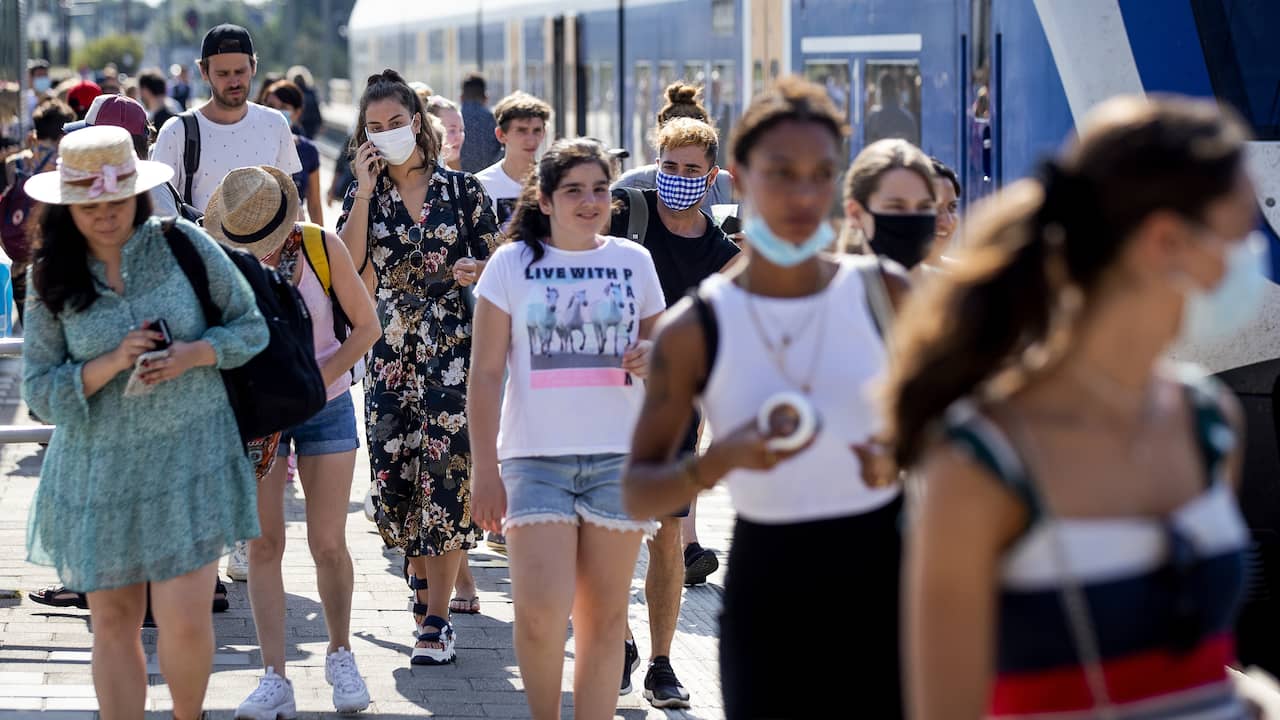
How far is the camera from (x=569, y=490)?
490 centimetres

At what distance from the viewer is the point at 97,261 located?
4.70 metres

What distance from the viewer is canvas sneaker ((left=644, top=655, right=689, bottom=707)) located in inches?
235

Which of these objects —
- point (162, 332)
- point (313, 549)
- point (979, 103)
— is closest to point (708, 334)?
point (162, 332)

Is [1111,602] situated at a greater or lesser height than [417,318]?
greater

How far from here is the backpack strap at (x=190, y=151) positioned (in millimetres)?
7898

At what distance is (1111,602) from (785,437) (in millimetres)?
894

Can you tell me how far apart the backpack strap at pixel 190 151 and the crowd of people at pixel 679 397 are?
0.05 ft

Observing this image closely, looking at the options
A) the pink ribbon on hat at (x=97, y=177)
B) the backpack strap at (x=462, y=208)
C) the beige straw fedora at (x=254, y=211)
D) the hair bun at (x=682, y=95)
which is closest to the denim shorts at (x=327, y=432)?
the beige straw fedora at (x=254, y=211)

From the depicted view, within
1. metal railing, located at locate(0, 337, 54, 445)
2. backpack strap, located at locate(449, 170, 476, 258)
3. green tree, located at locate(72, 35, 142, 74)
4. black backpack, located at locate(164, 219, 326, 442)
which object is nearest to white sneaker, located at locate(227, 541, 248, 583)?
metal railing, located at locate(0, 337, 54, 445)

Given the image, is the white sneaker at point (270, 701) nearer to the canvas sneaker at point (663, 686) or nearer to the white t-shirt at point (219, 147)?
the canvas sneaker at point (663, 686)

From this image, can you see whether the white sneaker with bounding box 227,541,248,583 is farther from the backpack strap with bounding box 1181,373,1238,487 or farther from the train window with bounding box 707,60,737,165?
the train window with bounding box 707,60,737,165

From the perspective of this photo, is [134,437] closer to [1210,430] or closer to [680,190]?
[680,190]

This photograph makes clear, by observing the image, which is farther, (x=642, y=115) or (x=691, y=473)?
(x=642, y=115)

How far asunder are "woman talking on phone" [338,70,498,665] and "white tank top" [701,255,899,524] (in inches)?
132
